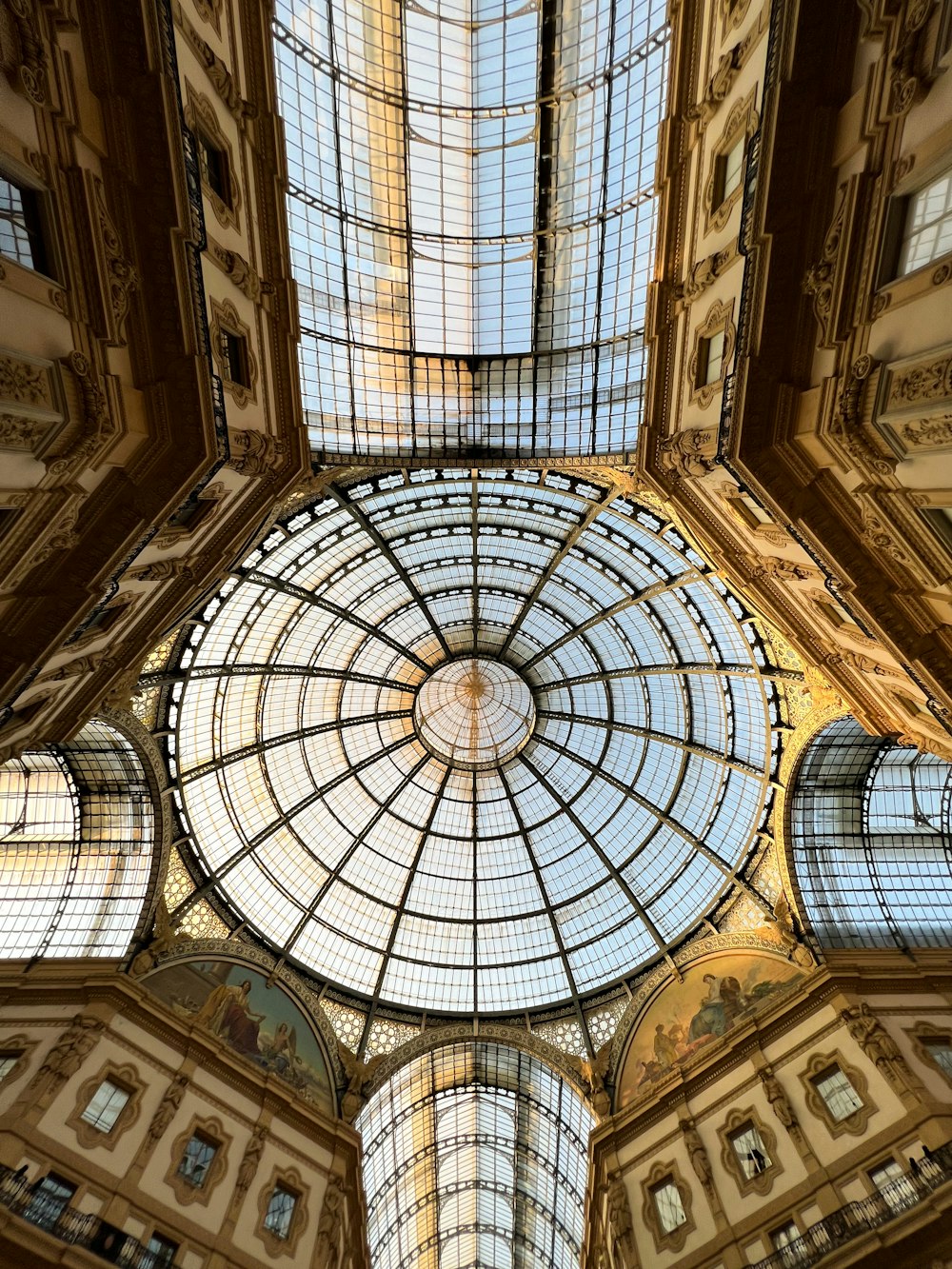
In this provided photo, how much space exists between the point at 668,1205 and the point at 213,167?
28829 mm

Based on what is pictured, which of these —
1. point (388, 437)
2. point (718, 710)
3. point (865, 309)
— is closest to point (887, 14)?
point (865, 309)

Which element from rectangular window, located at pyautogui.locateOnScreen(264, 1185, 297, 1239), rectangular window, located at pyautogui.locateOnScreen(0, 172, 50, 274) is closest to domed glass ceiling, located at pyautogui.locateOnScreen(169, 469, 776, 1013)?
rectangular window, located at pyautogui.locateOnScreen(264, 1185, 297, 1239)

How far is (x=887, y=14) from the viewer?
32.8 ft

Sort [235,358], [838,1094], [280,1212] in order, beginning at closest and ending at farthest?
[235,358] → [838,1094] → [280,1212]

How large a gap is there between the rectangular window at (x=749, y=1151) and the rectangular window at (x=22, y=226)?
26.1 metres

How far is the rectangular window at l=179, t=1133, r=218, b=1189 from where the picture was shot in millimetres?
20422

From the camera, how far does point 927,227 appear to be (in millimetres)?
10078

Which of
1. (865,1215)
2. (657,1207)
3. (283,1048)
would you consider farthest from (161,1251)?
(865,1215)

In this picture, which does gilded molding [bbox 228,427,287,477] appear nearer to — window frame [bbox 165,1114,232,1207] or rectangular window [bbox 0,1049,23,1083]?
rectangular window [bbox 0,1049,23,1083]

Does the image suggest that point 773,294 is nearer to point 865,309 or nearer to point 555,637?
point 865,309

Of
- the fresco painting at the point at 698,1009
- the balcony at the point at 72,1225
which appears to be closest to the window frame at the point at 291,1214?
the balcony at the point at 72,1225

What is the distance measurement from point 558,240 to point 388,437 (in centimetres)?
699

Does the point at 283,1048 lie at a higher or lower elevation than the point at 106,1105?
higher

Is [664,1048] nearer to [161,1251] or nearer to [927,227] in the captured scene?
[161,1251]
